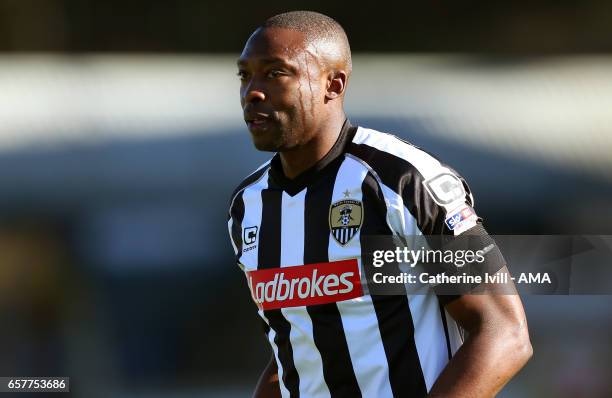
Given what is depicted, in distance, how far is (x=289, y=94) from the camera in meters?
1.81

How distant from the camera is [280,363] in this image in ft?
6.21

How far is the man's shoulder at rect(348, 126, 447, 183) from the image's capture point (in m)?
1.71

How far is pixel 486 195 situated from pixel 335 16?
1184 millimetres

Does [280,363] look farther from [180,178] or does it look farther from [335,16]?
[335,16]

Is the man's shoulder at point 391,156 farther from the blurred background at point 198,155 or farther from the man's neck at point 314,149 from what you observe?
the blurred background at point 198,155

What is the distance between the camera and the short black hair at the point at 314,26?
6.03 ft

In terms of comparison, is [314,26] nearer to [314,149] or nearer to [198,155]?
[314,149]

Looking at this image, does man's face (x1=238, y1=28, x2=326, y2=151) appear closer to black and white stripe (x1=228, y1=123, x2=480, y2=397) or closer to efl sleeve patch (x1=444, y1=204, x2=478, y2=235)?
black and white stripe (x1=228, y1=123, x2=480, y2=397)

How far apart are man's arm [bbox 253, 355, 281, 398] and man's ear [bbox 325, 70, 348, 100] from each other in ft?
1.95

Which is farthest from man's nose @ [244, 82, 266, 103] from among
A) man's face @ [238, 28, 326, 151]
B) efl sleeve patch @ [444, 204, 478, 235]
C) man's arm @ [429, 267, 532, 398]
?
man's arm @ [429, 267, 532, 398]

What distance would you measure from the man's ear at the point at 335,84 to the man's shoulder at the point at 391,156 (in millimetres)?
96

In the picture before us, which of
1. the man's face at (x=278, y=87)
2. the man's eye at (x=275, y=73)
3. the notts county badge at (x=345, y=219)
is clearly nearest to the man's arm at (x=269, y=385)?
the notts county badge at (x=345, y=219)

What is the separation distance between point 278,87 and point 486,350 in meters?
0.64

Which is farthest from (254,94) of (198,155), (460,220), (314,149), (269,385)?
(198,155)
